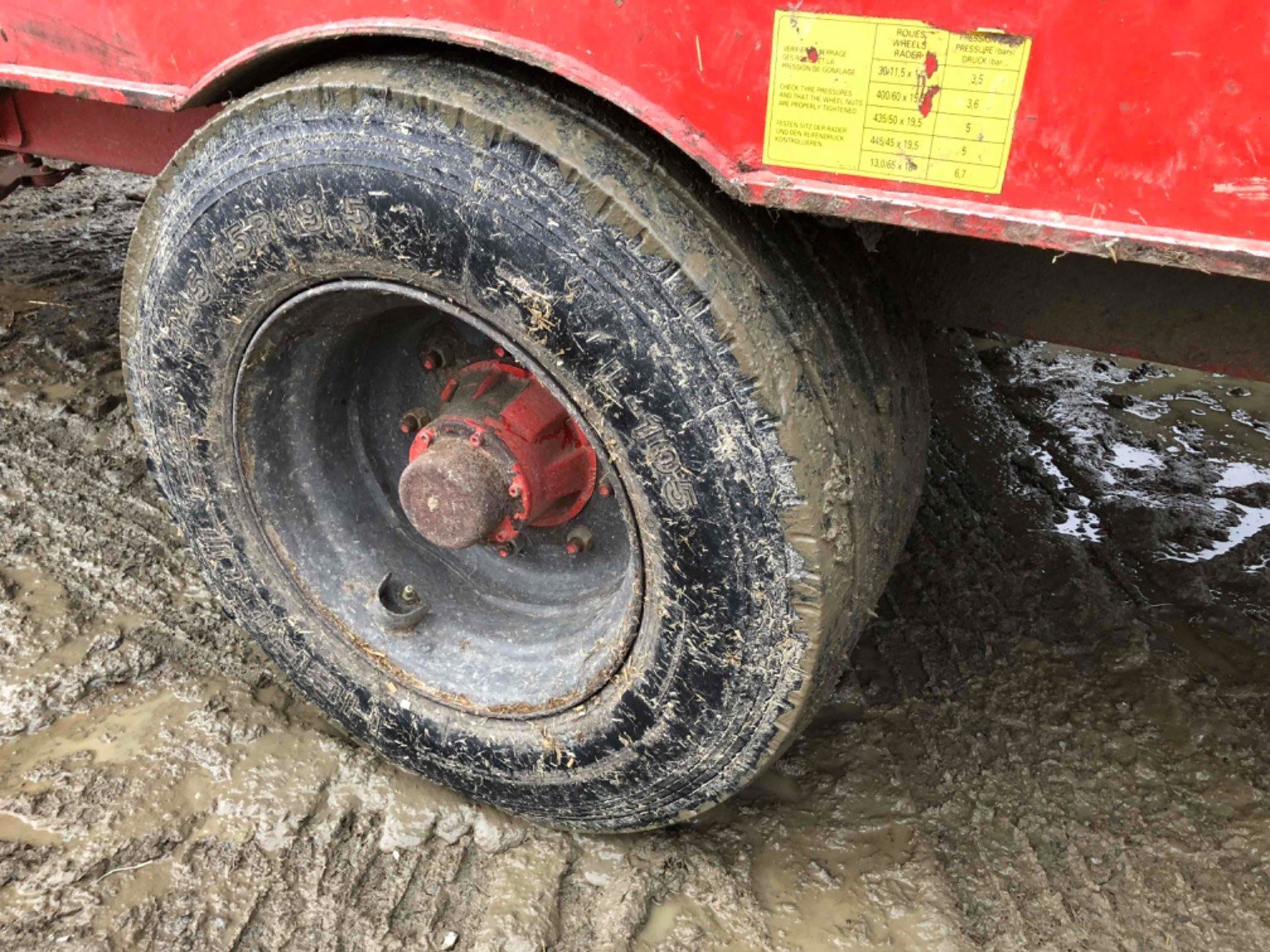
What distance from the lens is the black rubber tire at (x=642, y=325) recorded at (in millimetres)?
1217

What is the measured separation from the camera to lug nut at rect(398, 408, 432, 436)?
1906 millimetres

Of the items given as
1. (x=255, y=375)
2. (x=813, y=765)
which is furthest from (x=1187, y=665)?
(x=255, y=375)

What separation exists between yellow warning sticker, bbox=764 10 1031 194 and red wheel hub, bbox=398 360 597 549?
716 millimetres

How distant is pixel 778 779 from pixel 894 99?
4.58 feet

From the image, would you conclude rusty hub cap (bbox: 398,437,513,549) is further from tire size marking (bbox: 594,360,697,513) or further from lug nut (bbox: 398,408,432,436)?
tire size marking (bbox: 594,360,697,513)

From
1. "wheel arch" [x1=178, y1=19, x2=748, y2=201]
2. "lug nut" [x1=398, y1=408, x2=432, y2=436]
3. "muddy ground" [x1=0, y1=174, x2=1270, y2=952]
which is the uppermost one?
"wheel arch" [x1=178, y1=19, x2=748, y2=201]

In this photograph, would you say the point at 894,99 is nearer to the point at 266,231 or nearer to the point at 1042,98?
the point at 1042,98

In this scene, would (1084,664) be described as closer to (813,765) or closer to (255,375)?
(813,765)

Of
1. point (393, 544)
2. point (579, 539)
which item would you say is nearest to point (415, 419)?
point (393, 544)

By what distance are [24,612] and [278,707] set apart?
2.27 ft

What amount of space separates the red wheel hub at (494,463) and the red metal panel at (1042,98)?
610 millimetres

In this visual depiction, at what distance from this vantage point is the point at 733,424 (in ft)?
4.03

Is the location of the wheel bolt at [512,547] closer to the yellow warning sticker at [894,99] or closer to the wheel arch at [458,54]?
the wheel arch at [458,54]

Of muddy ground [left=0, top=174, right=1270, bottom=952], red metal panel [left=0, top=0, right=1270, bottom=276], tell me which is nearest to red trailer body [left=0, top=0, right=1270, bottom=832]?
red metal panel [left=0, top=0, right=1270, bottom=276]
